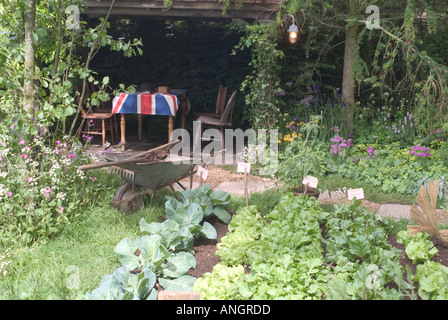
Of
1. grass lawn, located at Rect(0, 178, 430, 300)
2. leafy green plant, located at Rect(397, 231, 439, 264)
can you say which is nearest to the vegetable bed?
leafy green plant, located at Rect(397, 231, 439, 264)

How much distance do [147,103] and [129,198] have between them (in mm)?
3350

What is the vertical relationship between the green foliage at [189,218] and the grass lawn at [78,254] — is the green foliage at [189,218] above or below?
above

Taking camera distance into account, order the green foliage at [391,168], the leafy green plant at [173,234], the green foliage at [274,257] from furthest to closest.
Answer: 1. the green foliage at [391,168]
2. the leafy green plant at [173,234]
3. the green foliage at [274,257]

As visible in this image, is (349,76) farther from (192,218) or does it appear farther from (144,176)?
(192,218)

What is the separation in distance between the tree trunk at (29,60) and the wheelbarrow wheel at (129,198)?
3.43ft

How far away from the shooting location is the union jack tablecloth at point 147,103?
7352mm

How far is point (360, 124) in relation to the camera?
24.5 ft

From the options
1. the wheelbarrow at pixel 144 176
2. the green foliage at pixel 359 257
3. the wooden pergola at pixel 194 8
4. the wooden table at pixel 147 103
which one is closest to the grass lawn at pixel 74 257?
the wheelbarrow at pixel 144 176

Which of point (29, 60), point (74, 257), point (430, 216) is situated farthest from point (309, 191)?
point (29, 60)

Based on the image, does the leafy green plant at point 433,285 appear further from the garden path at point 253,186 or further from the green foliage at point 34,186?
the green foliage at point 34,186

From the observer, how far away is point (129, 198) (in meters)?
4.35

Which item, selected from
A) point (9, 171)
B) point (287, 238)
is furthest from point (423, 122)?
point (9, 171)
